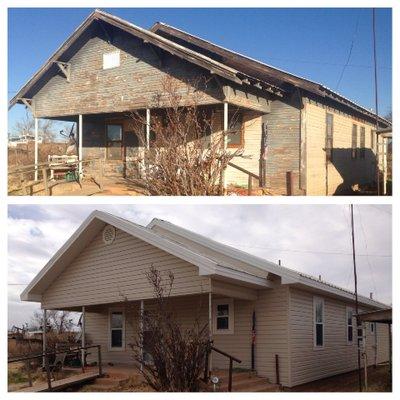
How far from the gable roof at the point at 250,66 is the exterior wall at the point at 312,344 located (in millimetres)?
5153

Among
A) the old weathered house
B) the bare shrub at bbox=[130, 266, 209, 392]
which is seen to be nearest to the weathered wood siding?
→ the old weathered house

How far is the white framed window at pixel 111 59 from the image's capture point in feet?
53.4

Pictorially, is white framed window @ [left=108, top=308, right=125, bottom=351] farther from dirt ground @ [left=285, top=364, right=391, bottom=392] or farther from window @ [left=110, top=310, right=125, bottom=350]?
dirt ground @ [left=285, top=364, right=391, bottom=392]

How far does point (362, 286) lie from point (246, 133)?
4.96 m

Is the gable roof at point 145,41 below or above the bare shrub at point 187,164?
above

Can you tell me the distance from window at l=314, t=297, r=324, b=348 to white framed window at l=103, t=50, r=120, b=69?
8304 mm

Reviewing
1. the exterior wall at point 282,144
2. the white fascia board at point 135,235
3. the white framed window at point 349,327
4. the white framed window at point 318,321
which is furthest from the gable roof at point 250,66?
the white framed window at point 349,327

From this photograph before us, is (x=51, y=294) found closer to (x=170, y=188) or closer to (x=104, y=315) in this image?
(x=104, y=315)

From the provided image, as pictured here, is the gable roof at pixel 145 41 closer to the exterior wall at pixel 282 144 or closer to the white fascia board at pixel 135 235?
the exterior wall at pixel 282 144

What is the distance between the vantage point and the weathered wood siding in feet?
48.5

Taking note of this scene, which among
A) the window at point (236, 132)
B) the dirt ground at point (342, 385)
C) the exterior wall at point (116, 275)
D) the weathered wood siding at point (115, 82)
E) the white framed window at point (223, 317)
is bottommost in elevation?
the dirt ground at point (342, 385)

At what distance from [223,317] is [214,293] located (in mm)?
1833

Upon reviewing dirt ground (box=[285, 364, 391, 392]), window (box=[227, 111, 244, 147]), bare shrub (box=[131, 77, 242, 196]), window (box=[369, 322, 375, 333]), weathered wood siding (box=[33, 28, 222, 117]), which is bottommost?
dirt ground (box=[285, 364, 391, 392])

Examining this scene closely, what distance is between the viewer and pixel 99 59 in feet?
55.0
